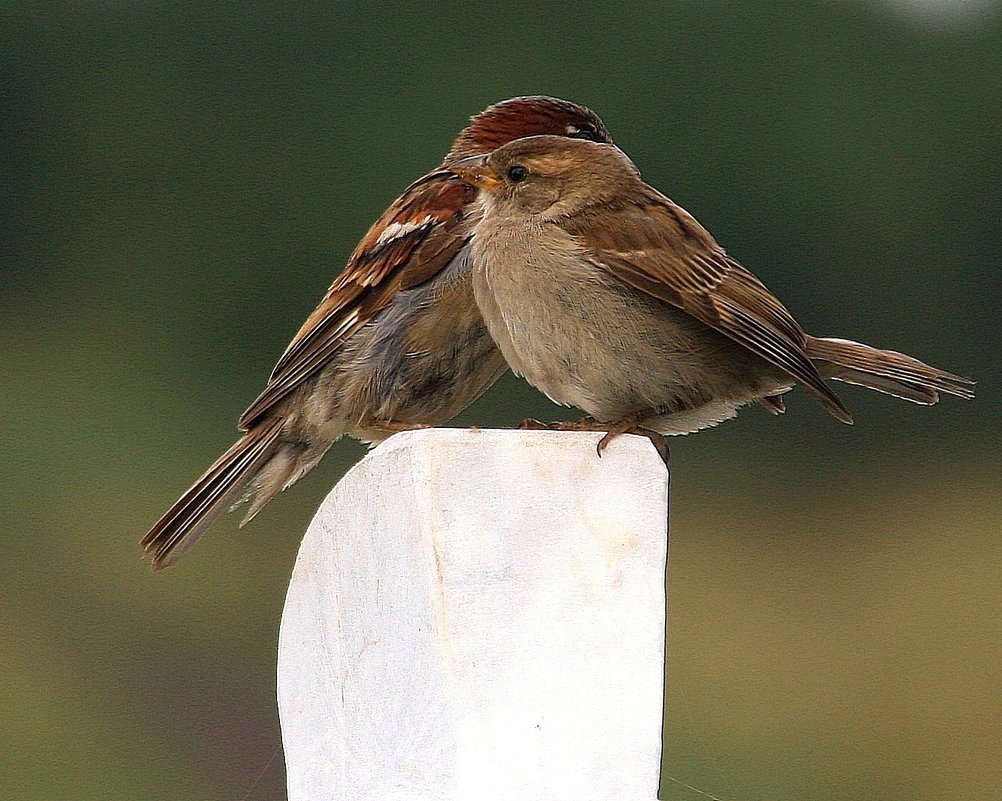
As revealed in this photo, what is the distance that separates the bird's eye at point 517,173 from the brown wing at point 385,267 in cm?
42

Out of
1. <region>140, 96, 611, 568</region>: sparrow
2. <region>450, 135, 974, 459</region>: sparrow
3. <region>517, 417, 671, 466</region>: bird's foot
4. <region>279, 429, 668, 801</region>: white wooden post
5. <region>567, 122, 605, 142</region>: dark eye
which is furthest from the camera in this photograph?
<region>567, 122, 605, 142</region>: dark eye

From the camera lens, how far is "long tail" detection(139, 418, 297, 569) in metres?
2.97

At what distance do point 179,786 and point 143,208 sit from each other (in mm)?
3607

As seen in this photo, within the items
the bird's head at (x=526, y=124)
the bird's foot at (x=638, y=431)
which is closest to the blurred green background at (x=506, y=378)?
the bird's head at (x=526, y=124)

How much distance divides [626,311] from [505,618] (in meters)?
0.76

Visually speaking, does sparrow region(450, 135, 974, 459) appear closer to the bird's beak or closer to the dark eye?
the bird's beak

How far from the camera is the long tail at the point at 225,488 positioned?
2.97 metres

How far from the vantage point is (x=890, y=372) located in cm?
258

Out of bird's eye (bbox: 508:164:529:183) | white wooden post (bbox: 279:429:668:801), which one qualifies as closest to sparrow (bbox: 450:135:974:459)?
bird's eye (bbox: 508:164:529:183)

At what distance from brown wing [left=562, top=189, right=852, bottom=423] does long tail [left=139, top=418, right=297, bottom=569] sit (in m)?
0.86

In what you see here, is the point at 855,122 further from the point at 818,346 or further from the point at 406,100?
the point at 818,346

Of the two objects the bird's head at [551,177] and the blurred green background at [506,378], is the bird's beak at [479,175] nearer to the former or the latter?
the bird's head at [551,177]

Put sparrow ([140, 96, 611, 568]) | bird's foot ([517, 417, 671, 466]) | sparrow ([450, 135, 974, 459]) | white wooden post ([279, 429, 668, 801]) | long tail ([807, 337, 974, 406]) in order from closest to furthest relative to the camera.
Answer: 1. white wooden post ([279, 429, 668, 801])
2. bird's foot ([517, 417, 671, 466])
3. sparrow ([450, 135, 974, 459])
4. long tail ([807, 337, 974, 406])
5. sparrow ([140, 96, 611, 568])

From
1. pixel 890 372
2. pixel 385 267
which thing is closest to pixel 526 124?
pixel 385 267
